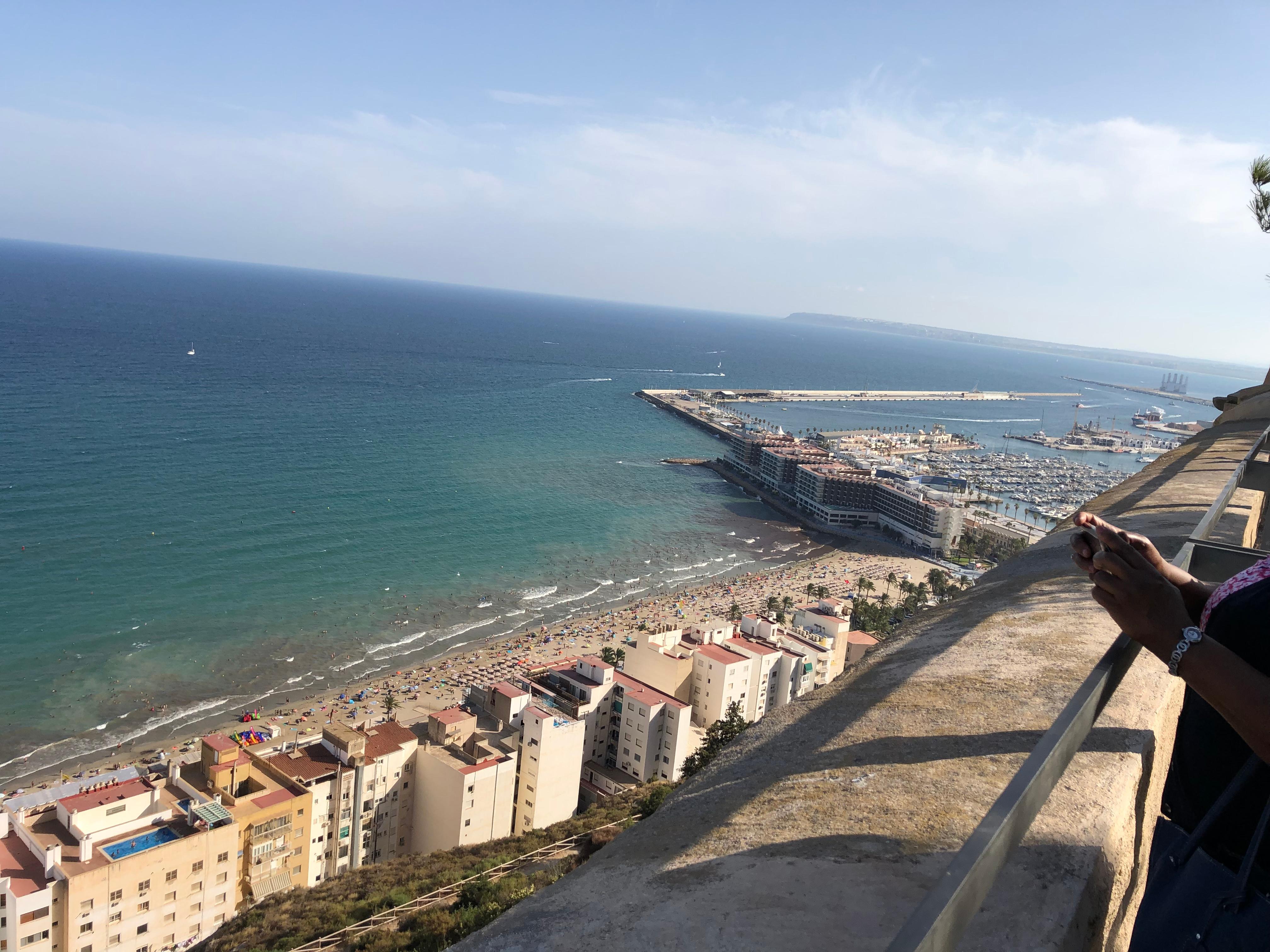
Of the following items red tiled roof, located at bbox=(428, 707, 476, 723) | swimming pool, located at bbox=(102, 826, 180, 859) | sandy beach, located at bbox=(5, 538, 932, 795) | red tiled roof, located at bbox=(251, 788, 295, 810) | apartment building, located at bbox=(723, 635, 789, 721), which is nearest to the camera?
swimming pool, located at bbox=(102, 826, 180, 859)

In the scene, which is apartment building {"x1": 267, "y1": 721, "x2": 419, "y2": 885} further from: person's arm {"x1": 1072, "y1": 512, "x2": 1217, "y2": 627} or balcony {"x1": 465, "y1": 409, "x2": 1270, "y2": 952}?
person's arm {"x1": 1072, "y1": 512, "x2": 1217, "y2": 627}

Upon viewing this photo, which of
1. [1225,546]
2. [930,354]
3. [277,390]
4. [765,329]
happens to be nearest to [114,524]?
[277,390]

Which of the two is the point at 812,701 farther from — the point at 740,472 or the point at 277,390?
the point at 277,390

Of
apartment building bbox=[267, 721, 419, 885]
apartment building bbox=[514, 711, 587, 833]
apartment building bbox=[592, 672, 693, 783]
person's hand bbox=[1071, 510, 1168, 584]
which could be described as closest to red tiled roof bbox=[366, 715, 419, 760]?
apartment building bbox=[267, 721, 419, 885]

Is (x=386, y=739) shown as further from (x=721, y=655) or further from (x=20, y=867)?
(x=721, y=655)

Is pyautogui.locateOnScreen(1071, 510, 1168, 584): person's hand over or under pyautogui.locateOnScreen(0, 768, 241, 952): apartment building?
over

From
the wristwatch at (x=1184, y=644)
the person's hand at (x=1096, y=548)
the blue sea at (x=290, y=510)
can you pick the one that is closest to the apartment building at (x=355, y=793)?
the blue sea at (x=290, y=510)
